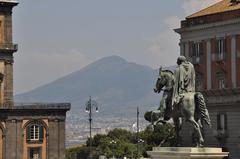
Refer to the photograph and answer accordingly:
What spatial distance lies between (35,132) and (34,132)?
12 centimetres

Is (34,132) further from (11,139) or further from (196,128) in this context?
(196,128)

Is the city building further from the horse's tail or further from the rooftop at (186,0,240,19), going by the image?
the horse's tail

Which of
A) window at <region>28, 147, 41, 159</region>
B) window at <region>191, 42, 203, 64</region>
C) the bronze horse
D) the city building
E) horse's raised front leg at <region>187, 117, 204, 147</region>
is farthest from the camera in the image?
window at <region>28, 147, 41, 159</region>

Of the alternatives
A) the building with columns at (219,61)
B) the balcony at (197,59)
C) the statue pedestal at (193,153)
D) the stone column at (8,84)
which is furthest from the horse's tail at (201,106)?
the stone column at (8,84)

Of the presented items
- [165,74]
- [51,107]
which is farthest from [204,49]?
[165,74]

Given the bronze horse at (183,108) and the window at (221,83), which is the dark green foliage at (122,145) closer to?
the window at (221,83)

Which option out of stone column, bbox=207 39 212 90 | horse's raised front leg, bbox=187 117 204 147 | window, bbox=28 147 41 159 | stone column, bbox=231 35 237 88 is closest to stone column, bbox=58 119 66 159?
window, bbox=28 147 41 159

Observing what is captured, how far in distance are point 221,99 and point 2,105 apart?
102 feet

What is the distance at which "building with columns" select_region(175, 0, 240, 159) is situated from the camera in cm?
6278

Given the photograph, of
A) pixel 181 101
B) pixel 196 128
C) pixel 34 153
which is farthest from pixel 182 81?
pixel 34 153

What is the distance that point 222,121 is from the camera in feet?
208

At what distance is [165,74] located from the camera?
25094mm

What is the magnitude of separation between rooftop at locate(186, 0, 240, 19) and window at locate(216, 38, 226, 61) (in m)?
2.33

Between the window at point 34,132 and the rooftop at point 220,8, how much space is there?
27.3 meters
